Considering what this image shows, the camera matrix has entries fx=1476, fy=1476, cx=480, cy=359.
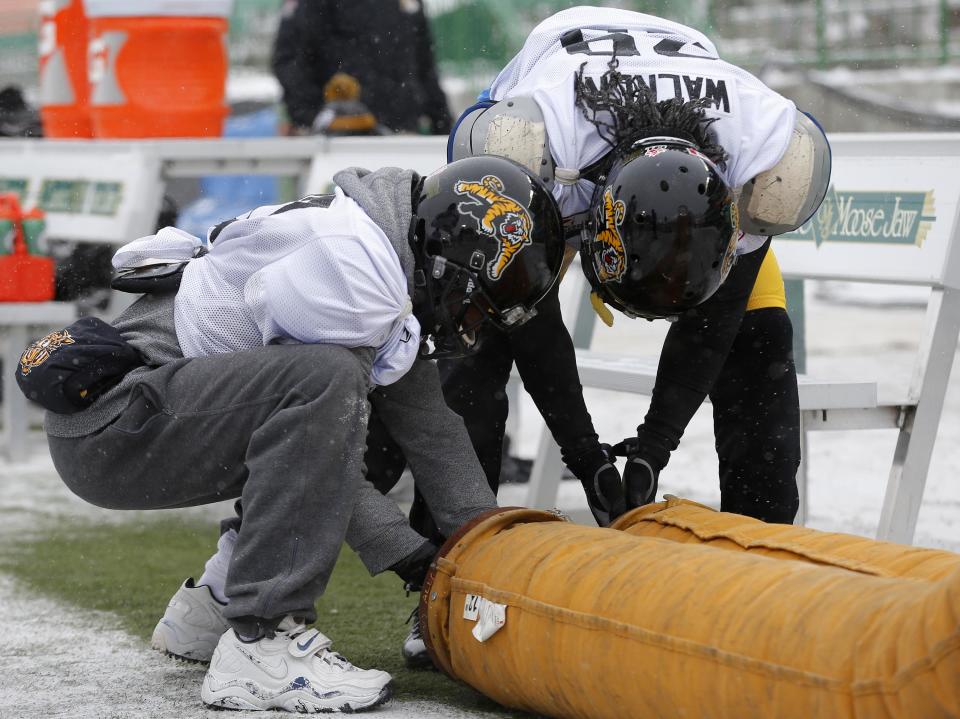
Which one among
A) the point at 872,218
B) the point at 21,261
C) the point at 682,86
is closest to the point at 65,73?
the point at 21,261

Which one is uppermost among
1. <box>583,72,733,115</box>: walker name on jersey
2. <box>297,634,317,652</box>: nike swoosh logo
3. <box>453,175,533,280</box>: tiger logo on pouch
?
<box>583,72,733,115</box>: walker name on jersey

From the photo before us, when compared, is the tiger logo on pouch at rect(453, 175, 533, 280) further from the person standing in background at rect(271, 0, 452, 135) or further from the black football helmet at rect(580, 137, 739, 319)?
the person standing in background at rect(271, 0, 452, 135)

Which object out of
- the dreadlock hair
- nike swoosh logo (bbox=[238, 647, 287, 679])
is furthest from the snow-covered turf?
the dreadlock hair

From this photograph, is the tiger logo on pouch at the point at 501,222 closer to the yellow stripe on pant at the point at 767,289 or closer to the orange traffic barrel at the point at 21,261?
the yellow stripe on pant at the point at 767,289

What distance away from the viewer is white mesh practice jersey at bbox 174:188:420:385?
9.86ft

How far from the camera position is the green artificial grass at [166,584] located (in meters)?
3.44

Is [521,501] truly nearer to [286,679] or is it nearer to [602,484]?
[602,484]

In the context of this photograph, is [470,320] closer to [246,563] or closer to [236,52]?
[246,563]

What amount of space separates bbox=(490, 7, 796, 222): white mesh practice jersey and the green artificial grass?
1.16 m

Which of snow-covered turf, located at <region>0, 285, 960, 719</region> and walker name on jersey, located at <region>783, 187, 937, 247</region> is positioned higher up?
walker name on jersey, located at <region>783, 187, 937, 247</region>

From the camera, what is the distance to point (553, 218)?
3201mm

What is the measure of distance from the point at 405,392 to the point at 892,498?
167 cm

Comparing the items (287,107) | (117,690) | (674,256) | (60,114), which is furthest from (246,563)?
(60,114)

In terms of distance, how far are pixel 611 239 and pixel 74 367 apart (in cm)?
120
